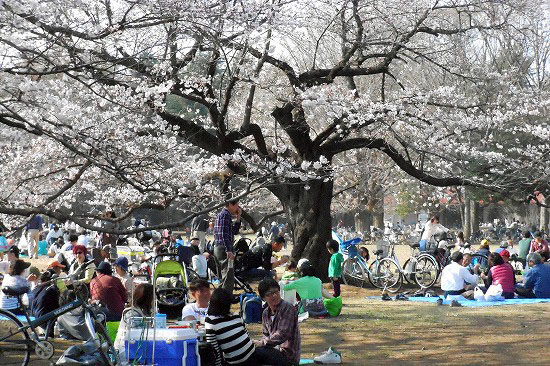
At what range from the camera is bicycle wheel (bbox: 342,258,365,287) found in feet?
52.1

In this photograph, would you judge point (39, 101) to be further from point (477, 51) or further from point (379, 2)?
point (477, 51)

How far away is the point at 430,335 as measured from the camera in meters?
9.88

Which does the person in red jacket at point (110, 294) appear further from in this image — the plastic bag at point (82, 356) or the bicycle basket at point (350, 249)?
the bicycle basket at point (350, 249)

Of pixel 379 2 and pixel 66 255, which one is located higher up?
pixel 379 2

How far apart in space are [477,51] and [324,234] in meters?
10.9

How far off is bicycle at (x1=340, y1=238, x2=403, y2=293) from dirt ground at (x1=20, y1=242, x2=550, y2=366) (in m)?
2.50

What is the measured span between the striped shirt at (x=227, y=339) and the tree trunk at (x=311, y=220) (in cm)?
894

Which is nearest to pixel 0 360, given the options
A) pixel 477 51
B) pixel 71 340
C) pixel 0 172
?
pixel 71 340

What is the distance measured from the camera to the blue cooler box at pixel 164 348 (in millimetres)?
6516

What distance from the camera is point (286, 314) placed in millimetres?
7188

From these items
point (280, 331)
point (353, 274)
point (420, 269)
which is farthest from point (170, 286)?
point (420, 269)

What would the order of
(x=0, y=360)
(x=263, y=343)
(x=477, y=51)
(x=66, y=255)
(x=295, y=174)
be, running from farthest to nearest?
(x=477, y=51) → (x=66, y=255) → (x=295, y=174) → (x=0, y=360) → (x=263, y=343)

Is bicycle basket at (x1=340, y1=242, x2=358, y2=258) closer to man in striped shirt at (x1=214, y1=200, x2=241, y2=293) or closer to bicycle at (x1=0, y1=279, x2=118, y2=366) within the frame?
man in striped shirt at (x1=214, y1=200, x2=241, y2=293)

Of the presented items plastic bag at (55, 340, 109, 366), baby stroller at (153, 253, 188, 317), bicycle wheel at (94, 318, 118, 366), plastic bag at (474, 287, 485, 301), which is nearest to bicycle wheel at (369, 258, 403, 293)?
plastic bag at (474, 287, 485, 301)
